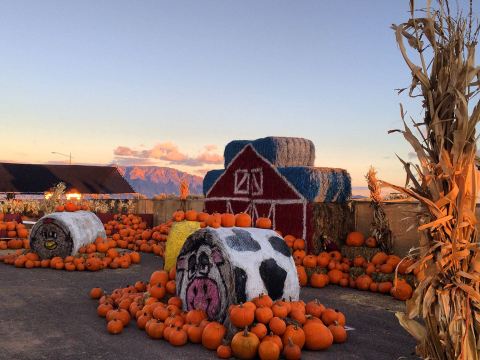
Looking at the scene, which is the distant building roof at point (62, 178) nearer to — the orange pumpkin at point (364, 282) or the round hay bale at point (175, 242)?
the round hay bale at point (175, 242)

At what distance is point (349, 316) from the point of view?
381 inches

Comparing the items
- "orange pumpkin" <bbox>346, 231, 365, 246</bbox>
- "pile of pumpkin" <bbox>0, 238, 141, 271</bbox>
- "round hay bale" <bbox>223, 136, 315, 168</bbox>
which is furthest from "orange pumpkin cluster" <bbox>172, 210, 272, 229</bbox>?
"round hay bale" <bbox>223, 136, 315, 168</bbox>

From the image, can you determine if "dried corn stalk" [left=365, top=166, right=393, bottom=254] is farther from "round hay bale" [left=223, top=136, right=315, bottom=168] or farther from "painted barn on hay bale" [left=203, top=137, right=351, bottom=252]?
"round hay bale" [left=223, top=136, right=315, bottom=168]

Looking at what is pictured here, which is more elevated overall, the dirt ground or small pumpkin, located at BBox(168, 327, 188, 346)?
small pumpkin, located at BBox(168, 327, 188, 346)

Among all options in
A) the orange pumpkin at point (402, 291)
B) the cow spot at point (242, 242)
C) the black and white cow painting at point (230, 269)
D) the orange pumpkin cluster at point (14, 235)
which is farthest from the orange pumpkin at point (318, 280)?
the orange pumpkin cluster at point (14, 235)

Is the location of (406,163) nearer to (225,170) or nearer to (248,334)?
(248,334)

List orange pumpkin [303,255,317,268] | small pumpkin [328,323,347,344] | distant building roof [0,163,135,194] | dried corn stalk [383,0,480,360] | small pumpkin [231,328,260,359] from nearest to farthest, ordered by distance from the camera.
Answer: dried corn stalk [383,0,480,360] < small pumpkin [231,328,260,359] < small pumpkin [328,323,347,344] < orange pumpkin [303,255,317,268] < distant building roof [0,163,135,194]

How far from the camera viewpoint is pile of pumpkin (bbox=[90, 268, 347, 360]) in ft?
22.8

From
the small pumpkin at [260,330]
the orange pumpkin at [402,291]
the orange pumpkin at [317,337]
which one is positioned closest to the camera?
the small pumpkin at [260,330]

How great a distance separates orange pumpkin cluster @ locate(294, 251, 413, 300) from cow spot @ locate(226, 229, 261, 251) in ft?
15.5

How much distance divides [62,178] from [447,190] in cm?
4723

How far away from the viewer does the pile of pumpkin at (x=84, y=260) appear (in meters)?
14.9

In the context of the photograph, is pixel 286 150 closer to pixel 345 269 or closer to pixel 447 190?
pixel 345 269

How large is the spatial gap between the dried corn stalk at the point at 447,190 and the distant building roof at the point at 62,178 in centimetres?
4334
